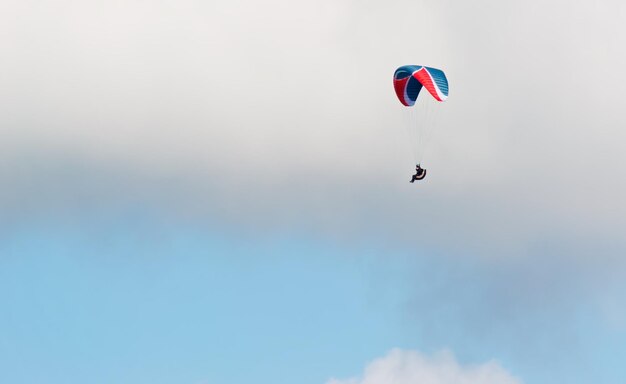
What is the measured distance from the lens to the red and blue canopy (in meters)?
177

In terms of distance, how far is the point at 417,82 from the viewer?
18425cm

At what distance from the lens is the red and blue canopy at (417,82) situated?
580 feet

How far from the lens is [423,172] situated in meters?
180

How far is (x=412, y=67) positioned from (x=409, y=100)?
13.4 ft

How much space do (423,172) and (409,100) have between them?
9785 mm

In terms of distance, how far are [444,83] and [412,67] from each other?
6282 mm

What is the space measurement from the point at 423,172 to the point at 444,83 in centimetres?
1001

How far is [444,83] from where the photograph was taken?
178m

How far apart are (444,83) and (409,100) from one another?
Result: 791 centimetres

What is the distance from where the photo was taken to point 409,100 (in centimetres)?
18550

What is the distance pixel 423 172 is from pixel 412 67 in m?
12.2
